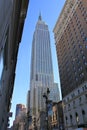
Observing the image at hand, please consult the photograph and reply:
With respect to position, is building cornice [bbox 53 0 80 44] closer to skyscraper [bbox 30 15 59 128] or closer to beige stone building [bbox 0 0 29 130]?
skyscraper [bbox 30 15 59 128]

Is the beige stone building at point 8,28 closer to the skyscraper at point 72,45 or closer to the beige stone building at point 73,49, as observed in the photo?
the beige stone building at point 73,49

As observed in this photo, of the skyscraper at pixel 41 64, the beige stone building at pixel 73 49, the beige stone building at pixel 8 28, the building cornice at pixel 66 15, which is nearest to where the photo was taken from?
the beige stone building at pixel 8 28

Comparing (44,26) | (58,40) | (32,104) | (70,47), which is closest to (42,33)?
(44,26)

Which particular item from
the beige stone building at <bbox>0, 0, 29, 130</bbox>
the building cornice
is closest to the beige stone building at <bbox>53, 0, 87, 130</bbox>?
the building cornice

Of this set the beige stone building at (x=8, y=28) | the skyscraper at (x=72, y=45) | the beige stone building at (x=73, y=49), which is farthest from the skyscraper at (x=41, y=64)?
the beige stone building at (x=8, y=28)


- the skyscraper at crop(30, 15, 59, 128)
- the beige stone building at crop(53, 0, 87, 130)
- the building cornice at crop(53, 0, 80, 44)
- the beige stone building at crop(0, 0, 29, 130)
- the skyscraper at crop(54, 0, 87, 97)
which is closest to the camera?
the beige stone building at crop(0, 0, 29, 130)

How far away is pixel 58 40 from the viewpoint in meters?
79.5

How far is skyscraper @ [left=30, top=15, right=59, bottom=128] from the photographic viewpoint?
419 feet

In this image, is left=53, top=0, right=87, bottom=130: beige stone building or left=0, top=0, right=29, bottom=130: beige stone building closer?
left=0, top=0, right=29, bottom=130: beige stone building

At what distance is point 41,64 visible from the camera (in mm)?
162750

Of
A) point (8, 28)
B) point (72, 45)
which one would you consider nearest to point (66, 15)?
point (72, 45)

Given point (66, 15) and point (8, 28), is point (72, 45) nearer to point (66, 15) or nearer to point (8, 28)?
point (66, 15)

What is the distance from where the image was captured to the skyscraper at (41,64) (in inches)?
5029

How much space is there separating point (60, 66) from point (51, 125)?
2660cm
